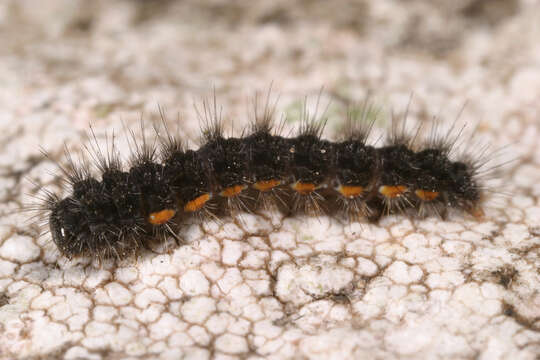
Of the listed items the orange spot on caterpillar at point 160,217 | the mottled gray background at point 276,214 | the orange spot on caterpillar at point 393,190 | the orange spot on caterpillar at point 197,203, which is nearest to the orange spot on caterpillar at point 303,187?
the mottled gray background at point 276,214

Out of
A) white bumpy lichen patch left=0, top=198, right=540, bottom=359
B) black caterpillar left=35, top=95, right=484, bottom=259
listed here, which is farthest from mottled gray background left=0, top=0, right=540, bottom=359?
black caterpillar left=35, top=95, right=484, bottom=259

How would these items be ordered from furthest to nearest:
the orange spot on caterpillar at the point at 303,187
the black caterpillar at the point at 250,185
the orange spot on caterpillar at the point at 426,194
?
the orange spot on caterpillar at the point at 426,194, the orange spot on caterpillar at the point at 303,187, the black caterpillar at the point at 250,185

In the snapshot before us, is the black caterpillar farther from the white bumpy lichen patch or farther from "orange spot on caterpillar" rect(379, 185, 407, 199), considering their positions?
the white bumpy lichen patch

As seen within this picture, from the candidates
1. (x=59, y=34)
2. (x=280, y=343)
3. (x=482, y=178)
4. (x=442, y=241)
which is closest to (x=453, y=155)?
(x=482, y=178)

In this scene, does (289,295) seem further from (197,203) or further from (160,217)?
(160,217)

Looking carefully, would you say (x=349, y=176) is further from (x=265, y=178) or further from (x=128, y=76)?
(x=128, y=76)

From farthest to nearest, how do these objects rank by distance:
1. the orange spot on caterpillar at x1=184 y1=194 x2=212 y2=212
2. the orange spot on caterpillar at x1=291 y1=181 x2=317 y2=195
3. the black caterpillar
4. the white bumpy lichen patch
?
the orange spot on caterpillar at x1=291 y1=181 x2=317 y2=195
the orange spot on caterpillar at x1=184 y1=194 x2=212 y2=212
the black caterpillar
the white bumpy lichen patch

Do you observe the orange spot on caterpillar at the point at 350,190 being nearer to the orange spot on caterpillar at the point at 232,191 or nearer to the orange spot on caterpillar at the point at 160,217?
the orange spot on caterpillar at the point at 232,191
